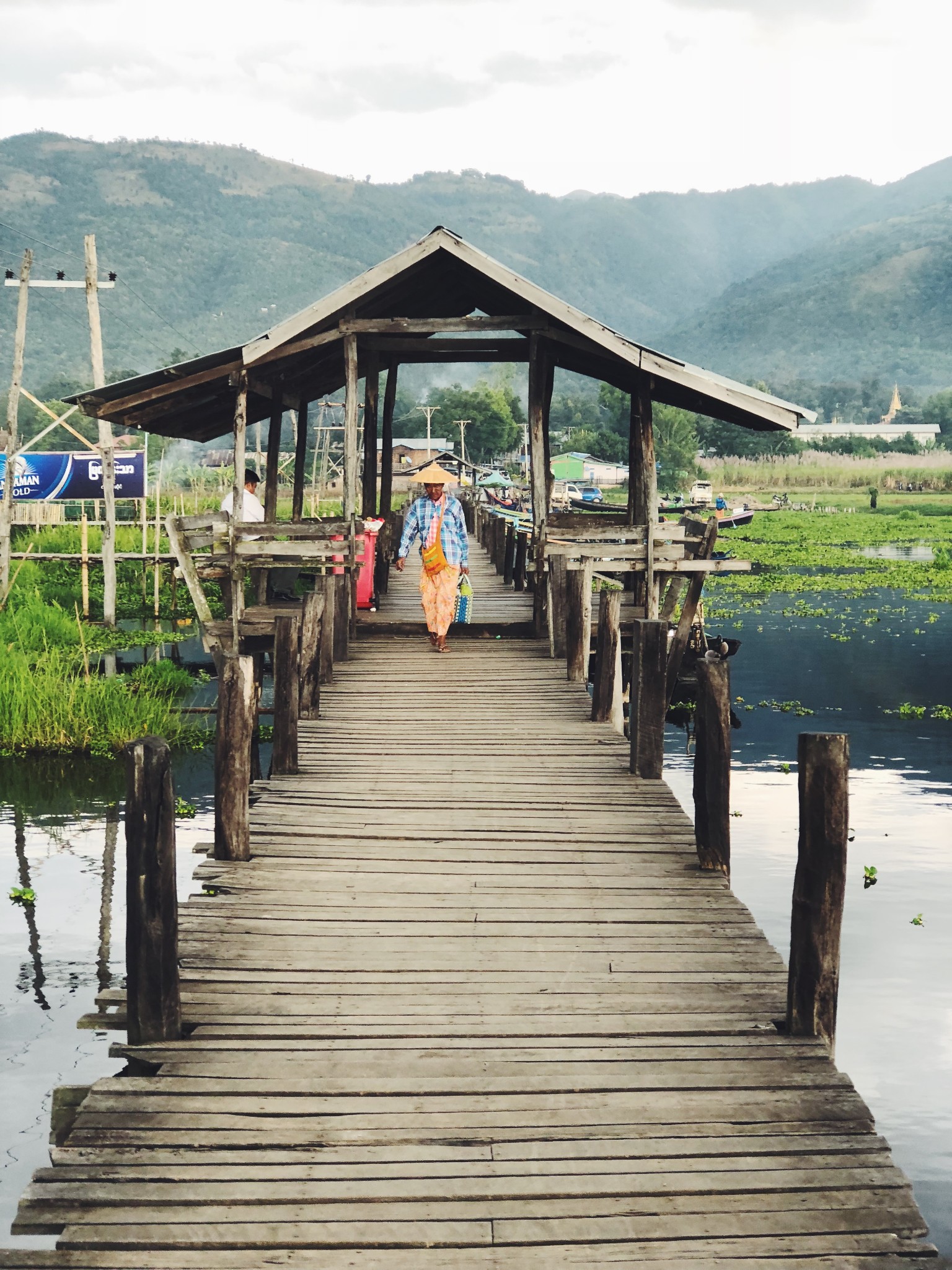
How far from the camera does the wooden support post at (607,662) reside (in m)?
10.4

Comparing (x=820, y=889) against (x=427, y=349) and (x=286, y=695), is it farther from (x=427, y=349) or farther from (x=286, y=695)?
(x=427, y=349)

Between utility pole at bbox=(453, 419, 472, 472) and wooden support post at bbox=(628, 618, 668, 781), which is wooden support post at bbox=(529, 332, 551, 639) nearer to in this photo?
wooden support post at bbox=(628, 618, 668, 781)

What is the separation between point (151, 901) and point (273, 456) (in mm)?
13508

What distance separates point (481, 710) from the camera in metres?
10.7

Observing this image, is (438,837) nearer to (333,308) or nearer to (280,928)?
(280,928)

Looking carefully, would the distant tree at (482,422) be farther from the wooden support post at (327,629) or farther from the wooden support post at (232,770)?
the wooden support post at (232,770)

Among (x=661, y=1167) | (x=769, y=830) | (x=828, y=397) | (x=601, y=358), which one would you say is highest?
(x=828, y=397)

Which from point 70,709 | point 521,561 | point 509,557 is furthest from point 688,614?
point 70,709

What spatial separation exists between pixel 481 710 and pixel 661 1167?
21.4 feet

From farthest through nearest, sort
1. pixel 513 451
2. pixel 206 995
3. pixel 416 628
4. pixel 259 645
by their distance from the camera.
→ pixel 513 451 → pixel 259 645 → pixel 416 628 → pixel 206 995

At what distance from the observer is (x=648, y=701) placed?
8992 mm

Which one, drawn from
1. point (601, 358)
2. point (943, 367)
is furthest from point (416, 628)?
point (943, 367)

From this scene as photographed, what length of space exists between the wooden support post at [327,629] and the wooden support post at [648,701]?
127 inches

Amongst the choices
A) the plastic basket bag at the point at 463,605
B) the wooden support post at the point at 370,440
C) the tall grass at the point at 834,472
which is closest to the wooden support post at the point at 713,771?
the plastic basket bag at the point at 463,605
